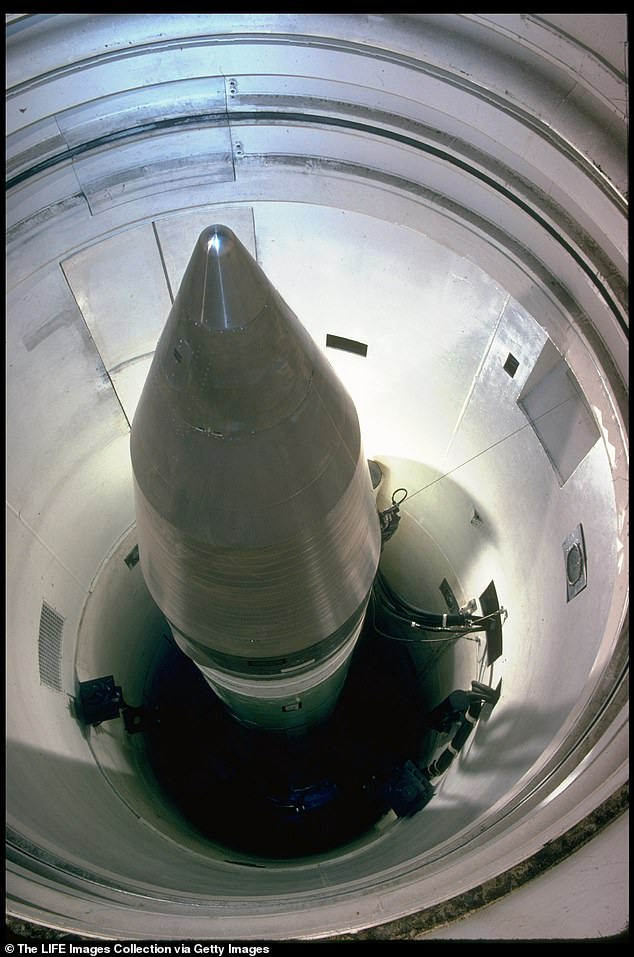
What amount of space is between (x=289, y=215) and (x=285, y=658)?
197cm

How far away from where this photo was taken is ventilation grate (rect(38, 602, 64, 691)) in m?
3.23

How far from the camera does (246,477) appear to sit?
184cm

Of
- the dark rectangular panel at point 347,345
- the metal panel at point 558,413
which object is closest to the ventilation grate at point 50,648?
the dark rectangular panel at point 347,345

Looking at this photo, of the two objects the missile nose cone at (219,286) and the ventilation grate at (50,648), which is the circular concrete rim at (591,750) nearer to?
the missile nose cone at (219,286)

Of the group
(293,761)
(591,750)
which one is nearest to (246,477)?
(591,750)

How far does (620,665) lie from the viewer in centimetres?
221

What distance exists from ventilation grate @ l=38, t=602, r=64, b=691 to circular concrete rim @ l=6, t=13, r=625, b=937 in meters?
1.78

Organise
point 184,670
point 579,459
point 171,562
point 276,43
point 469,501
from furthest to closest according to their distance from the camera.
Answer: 1. point 184,670
2. point 469,501
3. point 579,459
4. point 276,43
5. point 171,562

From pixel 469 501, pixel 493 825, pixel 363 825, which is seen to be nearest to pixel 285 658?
pixel 493 825

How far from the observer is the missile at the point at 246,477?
5.55 feet

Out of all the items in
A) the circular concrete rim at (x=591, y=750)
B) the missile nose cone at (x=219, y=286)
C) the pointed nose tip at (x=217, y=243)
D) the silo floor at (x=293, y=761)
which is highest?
the pointed nose tip at (x=217, y=243)

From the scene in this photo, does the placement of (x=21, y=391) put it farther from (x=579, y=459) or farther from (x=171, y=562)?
(x=579, y=459)

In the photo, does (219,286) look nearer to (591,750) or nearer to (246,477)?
(246,477)

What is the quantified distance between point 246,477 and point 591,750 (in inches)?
53.7
